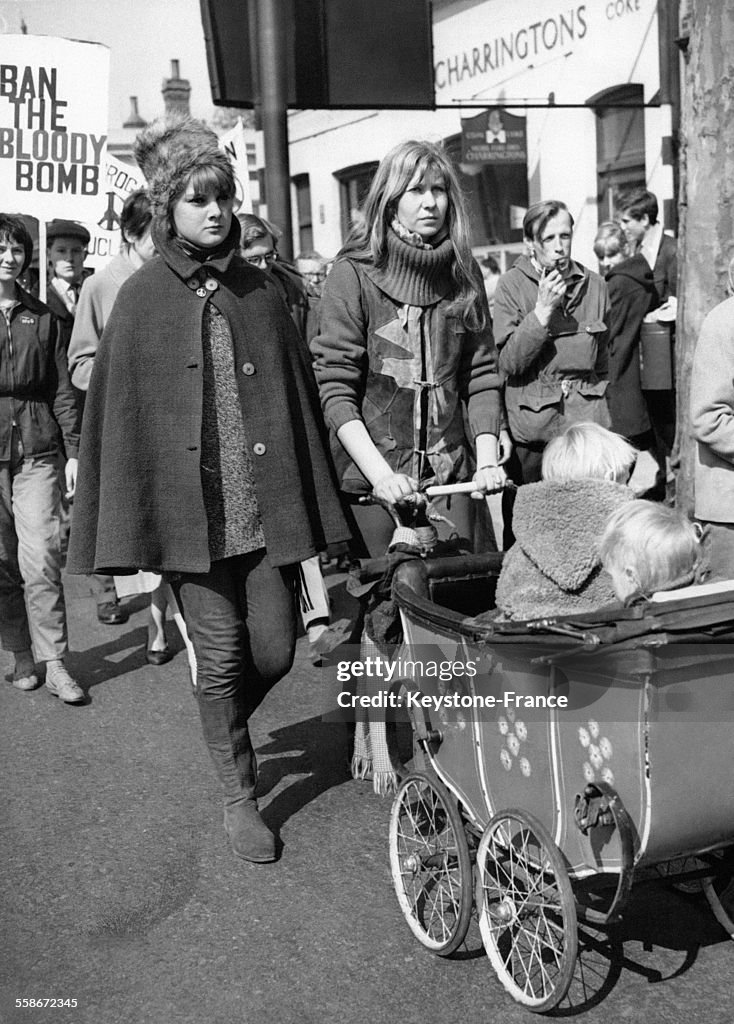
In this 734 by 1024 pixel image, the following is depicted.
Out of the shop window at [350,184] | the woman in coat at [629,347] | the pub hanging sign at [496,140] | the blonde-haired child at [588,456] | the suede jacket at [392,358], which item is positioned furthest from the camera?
the shop window at [350,184]

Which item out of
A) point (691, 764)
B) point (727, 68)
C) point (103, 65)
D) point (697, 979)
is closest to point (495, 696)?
point (691, 764)

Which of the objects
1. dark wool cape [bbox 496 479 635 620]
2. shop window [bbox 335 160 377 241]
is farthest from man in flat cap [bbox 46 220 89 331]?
shop window [bbox 335 160 377 241]

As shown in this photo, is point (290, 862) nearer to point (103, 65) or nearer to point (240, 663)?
point (240, 663)

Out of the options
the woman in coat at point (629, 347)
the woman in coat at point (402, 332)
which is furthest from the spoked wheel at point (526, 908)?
the woman in coat at point (629, 347)

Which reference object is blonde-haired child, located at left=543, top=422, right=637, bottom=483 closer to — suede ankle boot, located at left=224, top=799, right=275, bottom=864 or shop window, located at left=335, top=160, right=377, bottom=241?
suede ankle boot, located at left=224, top=799, right=275, bottom=864

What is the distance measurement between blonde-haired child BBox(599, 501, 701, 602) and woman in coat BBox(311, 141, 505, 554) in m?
1.26

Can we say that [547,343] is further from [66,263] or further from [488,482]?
[66,263]

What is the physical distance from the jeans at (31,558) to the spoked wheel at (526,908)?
3340 mm

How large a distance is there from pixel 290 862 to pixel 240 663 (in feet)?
2.10

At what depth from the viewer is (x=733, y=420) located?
4422mm

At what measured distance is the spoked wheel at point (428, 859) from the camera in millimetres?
3422

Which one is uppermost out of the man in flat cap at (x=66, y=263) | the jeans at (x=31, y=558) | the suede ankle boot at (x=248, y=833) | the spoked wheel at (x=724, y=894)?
the man in flat cap at (x=66, y=263)

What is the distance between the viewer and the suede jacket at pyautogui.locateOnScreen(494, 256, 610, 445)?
5883mm

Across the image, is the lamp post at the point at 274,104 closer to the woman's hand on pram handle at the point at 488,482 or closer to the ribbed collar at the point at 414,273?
the ribbed collar at the point at 414,273
